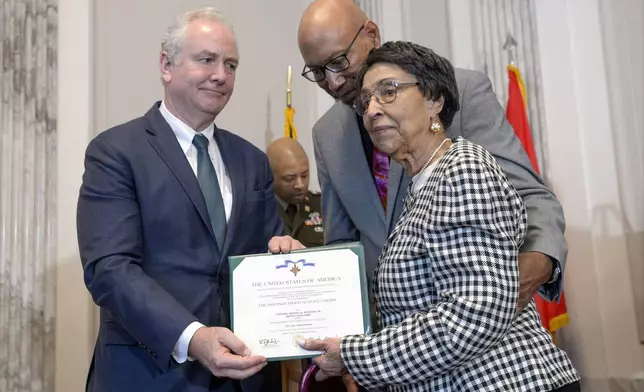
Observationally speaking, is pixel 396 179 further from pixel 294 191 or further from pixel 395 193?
pixel 294 191

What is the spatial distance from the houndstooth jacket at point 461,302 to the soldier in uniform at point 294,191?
2256 mm

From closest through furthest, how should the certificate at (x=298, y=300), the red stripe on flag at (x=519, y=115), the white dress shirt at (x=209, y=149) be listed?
1. the certificate at (x=298, y=300)
2. the white dress shirt at (x=209, y=149)
3. the red stripe on flag at (x=519, y=115)

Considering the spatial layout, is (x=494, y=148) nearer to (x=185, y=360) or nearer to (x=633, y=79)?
(x=185, y=360)

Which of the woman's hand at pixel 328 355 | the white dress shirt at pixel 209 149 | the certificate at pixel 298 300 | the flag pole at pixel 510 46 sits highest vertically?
the flag pole at pixel 510 46

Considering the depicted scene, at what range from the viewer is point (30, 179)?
3156mm

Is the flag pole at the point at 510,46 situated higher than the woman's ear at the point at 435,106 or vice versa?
the flag pole at the point at 510,46

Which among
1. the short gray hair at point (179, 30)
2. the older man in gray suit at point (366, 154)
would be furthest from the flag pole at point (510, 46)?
the short gray hair at point (179, 30)

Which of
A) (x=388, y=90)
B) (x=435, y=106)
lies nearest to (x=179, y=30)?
(x=388, y=90)

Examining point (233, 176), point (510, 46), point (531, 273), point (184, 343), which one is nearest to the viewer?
point (531, 273)

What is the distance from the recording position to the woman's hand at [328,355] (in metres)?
1.52

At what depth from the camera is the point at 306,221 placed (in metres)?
3.75

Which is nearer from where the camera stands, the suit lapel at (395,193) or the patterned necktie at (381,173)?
→ the suit lapel at (395,193)

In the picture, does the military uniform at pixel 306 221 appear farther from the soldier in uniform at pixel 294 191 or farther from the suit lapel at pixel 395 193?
the suit lapel at pixel 395 193

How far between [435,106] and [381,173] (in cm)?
52
